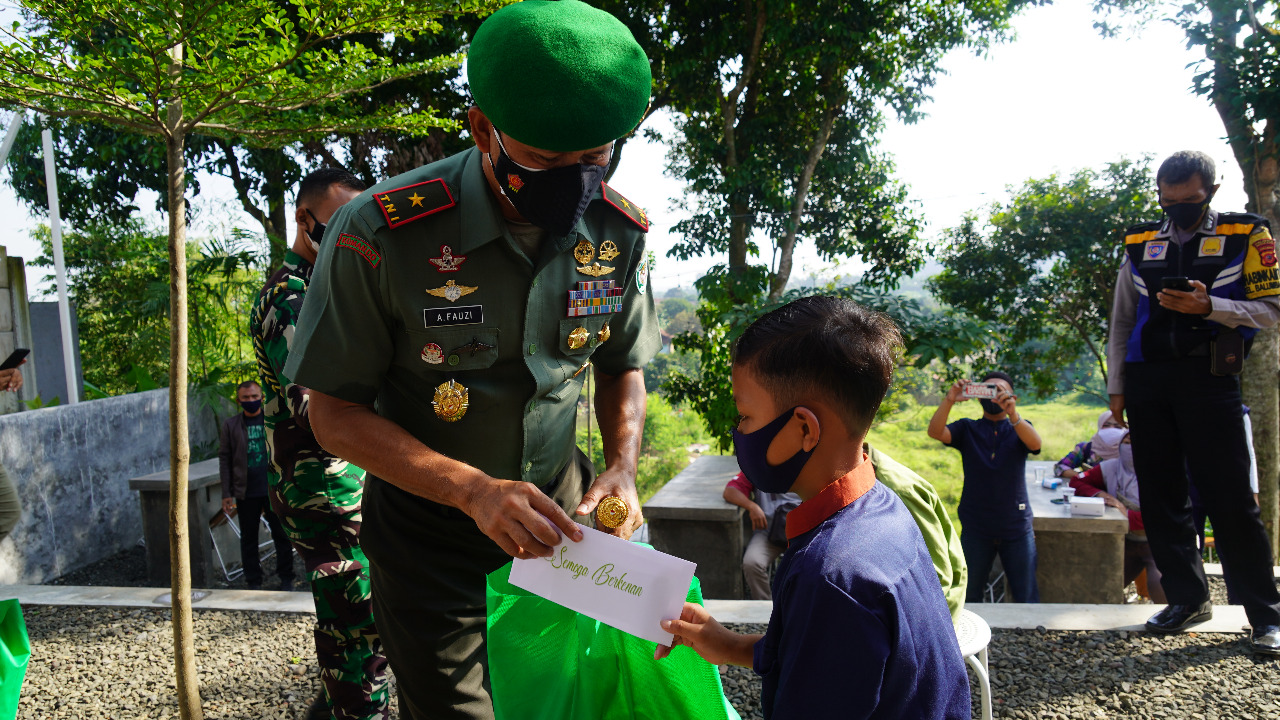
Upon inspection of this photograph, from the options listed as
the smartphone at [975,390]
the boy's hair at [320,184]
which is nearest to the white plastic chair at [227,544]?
the boy's hair at [320,184]

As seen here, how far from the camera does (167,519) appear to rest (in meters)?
7.05

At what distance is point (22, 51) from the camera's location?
2365 millimetres

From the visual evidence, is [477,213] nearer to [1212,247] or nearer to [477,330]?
[477,330]

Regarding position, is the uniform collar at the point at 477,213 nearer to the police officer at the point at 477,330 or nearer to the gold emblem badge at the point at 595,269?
the police officer at the point at 477,330

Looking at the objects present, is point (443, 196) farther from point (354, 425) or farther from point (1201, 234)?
point (1201, 234)

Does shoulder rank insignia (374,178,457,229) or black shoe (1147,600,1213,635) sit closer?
shoulder rank insignia (374,178,457,229)

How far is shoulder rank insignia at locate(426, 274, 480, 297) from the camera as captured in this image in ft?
5.52

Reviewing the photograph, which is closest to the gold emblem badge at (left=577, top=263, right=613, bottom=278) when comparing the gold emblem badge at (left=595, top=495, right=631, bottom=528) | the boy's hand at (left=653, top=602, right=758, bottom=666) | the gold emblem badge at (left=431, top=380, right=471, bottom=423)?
the gold emblem badge at (left=431, top=380, right=471, bottom=423)

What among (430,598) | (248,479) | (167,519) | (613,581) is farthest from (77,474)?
(613,581)

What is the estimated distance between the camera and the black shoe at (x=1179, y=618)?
12.5ft

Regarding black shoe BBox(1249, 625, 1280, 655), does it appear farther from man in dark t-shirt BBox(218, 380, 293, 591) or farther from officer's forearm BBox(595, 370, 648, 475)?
man in dark t-shirt BBox(218, 380, 293, 591)

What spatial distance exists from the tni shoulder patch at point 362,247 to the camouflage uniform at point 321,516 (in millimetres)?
1201

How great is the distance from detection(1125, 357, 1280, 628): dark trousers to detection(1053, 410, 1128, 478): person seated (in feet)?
9.84

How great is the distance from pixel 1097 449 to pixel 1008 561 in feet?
7.75
